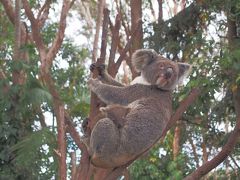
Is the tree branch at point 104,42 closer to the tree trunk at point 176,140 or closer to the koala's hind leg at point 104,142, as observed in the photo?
the koala's hind leg at point 104,142

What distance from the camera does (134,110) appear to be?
473 centimetres

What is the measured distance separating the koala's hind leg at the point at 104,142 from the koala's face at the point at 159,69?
75cm

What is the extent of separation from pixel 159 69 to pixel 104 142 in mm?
1030

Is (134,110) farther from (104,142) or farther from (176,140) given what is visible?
(176,140)

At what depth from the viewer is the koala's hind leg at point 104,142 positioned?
14.4ft

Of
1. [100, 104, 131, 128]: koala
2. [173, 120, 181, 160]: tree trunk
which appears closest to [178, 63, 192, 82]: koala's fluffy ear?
[100, 104, 131, 128]: koala

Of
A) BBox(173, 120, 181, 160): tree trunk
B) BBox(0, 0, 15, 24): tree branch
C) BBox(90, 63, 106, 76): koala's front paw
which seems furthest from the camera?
BBox(173, 120, 181, 160): tree trunk

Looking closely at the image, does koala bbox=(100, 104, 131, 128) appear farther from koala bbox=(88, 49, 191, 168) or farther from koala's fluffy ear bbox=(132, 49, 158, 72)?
koala's fluffy ear bbox=(132, 49, 158, 72)

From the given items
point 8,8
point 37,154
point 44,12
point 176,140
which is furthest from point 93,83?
point 176,140

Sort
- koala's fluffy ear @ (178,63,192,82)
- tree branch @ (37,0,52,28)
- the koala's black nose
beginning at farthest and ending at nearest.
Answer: tree branch @ (37,0,52,28), koala's fluffy ear @ (178,63,192,82), the koala's black nose

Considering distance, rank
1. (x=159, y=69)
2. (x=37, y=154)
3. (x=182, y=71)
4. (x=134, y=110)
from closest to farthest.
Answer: (x=134, y=110)
(x=159, y=69)
(x=182, y=71)
(x=37, y=154)

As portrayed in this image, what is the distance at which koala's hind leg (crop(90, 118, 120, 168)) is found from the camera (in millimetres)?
4391

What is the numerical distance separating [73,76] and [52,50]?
2.98m

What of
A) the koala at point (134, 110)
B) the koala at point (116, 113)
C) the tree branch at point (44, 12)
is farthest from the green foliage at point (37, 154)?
the tree branch at point (44, 12)
